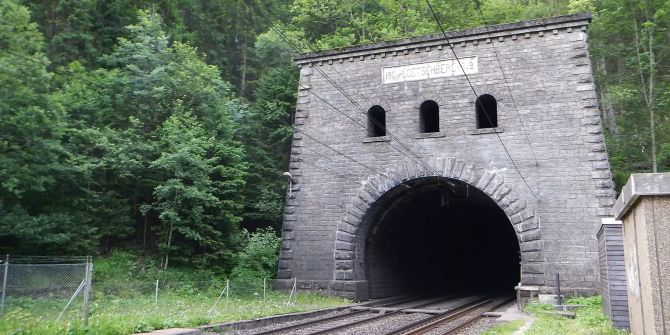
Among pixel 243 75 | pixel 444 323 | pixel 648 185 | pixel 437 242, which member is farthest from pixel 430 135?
pixel 243 75

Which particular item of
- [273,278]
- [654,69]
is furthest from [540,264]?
[654,69]

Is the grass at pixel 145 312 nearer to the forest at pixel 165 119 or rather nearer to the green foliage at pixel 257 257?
the green foliage at pixel 257 257

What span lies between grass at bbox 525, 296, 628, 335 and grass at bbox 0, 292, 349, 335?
5717mm

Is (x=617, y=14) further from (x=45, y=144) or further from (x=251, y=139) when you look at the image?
(x=45, y=144)

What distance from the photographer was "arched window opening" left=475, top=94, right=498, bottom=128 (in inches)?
666

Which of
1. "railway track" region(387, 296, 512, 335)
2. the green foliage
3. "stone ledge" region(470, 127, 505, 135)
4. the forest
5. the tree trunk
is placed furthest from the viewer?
the tree trunk

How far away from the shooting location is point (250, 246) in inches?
722

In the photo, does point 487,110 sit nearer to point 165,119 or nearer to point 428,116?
point 428,116

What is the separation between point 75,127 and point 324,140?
7992 mm

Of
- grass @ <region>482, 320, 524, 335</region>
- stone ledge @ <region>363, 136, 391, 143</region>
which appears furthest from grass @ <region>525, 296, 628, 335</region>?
stone ledge @ <region>363, 136, 391, 143</region>

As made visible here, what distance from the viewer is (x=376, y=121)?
18391 millimetres

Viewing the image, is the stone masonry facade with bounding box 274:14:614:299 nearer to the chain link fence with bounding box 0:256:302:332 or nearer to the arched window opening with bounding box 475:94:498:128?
the arched window opening with bounding box 475:94:498:128

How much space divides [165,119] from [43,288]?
30.0 feet

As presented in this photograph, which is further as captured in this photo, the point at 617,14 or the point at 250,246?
Result: the point at 617,14
